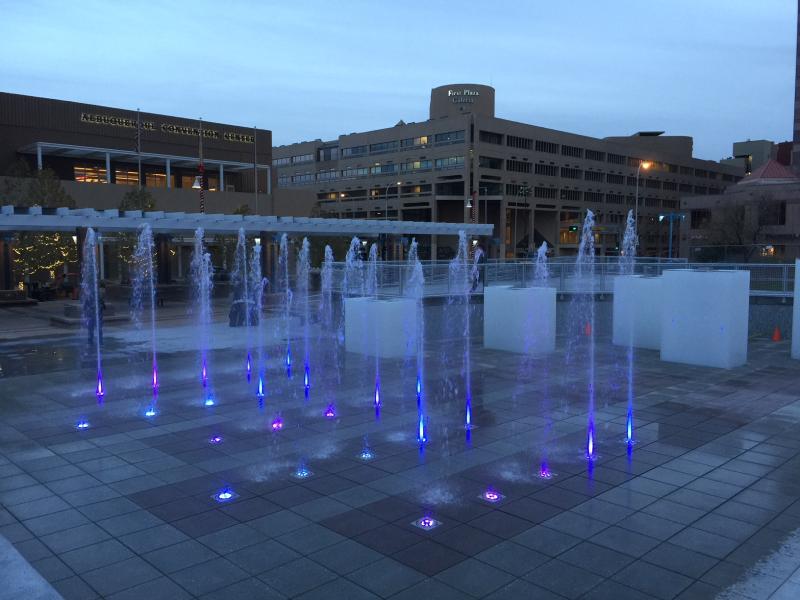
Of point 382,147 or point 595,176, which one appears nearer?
point 382,147

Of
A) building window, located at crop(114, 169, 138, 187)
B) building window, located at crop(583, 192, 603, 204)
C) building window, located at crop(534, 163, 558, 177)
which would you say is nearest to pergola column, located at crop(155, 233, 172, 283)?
building window, located at crop(114, 169, 138, 187)

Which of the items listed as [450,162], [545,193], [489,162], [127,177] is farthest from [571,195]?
[127,177]

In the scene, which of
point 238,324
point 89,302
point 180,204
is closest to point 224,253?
point 180,204

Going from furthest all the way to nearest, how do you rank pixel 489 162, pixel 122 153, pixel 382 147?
pixel 382 147 < pixel 489 162 < pixel 122 153

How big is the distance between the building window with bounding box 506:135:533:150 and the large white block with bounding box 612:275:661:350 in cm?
7175

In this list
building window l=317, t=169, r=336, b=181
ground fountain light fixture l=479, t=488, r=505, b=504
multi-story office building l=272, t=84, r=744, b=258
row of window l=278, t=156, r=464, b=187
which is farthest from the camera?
building window l=317, t=169, r=336, b=181

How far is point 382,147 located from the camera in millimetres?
94562

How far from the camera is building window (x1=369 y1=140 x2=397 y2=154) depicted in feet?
305

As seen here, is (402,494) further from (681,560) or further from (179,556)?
(681,560)

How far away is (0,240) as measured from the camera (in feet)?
102

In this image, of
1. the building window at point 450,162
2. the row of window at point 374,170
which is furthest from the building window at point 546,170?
the row of window at point 374,170

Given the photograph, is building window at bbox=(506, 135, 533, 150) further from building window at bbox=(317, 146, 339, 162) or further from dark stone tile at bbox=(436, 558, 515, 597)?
dark stone tile at bbox=(436, 558, 515, 597)

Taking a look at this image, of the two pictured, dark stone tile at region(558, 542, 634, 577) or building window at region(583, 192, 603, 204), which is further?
building window at region(583, 192, 603, 204)

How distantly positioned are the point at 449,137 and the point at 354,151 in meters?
19.1
